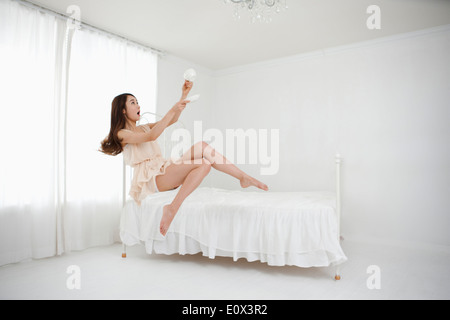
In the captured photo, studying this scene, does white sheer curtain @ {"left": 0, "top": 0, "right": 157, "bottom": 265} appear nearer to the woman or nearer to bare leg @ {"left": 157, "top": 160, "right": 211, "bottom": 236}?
the woman

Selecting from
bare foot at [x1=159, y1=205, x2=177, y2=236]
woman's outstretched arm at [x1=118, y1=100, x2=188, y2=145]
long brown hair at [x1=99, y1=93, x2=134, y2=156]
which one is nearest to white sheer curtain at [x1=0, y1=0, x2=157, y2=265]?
long brown hair at [x1=99, y1=93, x2=134, y2=156]

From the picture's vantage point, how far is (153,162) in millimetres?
2936

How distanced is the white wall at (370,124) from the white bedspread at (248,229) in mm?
1347

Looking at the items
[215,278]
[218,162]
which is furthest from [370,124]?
[215,278]

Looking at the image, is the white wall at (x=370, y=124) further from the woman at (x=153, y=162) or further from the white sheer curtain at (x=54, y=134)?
the woman at (x=153, y=162)

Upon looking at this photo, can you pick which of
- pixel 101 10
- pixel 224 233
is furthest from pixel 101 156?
pixel 224 233

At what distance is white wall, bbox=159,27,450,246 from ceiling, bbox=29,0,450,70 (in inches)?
12.9

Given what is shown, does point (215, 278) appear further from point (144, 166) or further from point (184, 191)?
point (144, 166)

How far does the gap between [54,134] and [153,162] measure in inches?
59.4

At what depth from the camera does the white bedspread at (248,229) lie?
2850mm

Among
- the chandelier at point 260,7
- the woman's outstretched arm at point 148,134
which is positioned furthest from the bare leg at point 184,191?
the chandelier at point 260,7

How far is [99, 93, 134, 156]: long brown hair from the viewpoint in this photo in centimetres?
287

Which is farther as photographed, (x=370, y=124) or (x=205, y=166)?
(x=370, y=124)
